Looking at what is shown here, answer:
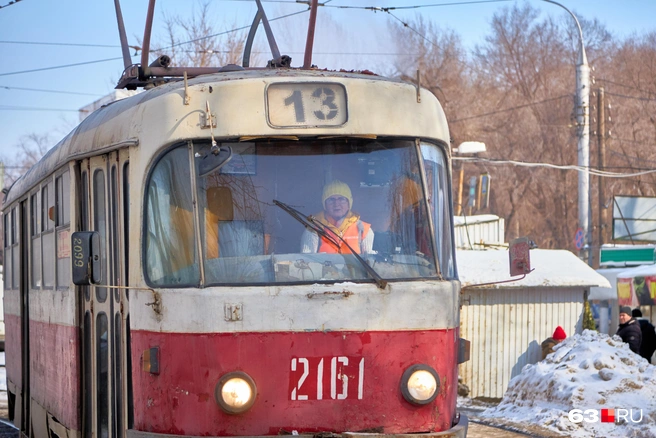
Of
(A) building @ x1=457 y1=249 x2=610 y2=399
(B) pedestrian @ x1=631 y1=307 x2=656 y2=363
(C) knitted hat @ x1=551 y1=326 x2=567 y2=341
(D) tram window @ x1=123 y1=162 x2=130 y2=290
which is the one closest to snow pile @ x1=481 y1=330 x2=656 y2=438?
(B) pedestrian @ x1=631 y1=307 x2=656 y2=363

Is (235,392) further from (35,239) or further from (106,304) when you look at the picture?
(35,239)

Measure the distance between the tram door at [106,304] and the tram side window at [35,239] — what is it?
1787 millimetres

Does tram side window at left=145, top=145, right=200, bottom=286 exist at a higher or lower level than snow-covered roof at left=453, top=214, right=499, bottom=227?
higher

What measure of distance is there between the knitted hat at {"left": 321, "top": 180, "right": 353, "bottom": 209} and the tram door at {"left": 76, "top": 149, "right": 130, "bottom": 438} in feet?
4.00

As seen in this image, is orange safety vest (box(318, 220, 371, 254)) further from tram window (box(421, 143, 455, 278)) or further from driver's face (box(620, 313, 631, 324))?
driver's face (box(620, 313, 631, 324))

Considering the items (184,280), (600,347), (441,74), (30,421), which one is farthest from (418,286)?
(441,74)

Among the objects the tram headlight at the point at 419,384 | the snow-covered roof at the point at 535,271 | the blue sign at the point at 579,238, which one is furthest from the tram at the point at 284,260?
the blue sign at the point at 579,238

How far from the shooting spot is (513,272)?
5926mm

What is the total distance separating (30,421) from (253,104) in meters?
5.04

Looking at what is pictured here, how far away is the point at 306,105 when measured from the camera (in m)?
5.76

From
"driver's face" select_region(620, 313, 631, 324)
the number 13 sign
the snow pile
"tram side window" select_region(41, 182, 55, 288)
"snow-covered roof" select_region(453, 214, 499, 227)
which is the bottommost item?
the snow pile

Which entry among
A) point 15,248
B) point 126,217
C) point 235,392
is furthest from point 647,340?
point 235,392

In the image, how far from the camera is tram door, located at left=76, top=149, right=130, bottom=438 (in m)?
6.14

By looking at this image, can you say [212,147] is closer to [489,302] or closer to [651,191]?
[489,302]
